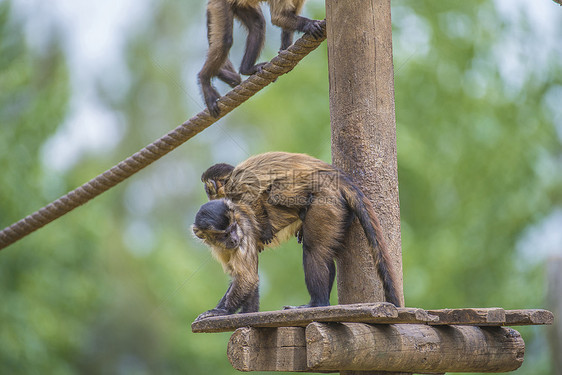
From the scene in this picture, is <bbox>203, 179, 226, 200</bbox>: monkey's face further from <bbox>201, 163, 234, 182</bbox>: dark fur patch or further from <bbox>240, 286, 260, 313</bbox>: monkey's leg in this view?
<bbox>240, 286, 260, 313</bbox>: monkey's leg

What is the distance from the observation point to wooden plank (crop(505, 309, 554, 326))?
406cm

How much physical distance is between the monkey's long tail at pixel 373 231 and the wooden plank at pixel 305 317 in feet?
1.54

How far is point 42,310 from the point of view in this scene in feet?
45.1

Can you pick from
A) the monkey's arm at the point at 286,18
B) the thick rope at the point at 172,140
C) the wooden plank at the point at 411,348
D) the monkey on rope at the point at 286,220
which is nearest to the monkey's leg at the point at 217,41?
the monkey's arm at the point at 286,18

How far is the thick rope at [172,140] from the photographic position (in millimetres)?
5309

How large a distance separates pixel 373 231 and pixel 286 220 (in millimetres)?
673

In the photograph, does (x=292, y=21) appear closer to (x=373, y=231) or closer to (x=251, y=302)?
(x=373, y=231)

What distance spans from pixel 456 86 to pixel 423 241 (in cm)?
323

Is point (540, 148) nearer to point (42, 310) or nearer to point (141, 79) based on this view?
point (42, 310)

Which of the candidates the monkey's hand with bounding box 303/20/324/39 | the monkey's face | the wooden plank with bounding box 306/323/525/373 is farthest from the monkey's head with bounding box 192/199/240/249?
A: the monkey's hand with bounding box 303/20/324/39

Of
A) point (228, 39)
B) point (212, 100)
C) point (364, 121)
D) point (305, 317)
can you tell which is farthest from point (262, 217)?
point (228, 39)

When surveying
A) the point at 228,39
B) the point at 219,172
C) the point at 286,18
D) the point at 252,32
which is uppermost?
the point at 252,32

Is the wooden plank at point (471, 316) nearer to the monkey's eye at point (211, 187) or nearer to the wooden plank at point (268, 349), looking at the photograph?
the wooden plank at point (268, 349)

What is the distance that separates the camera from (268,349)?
4012 mm
